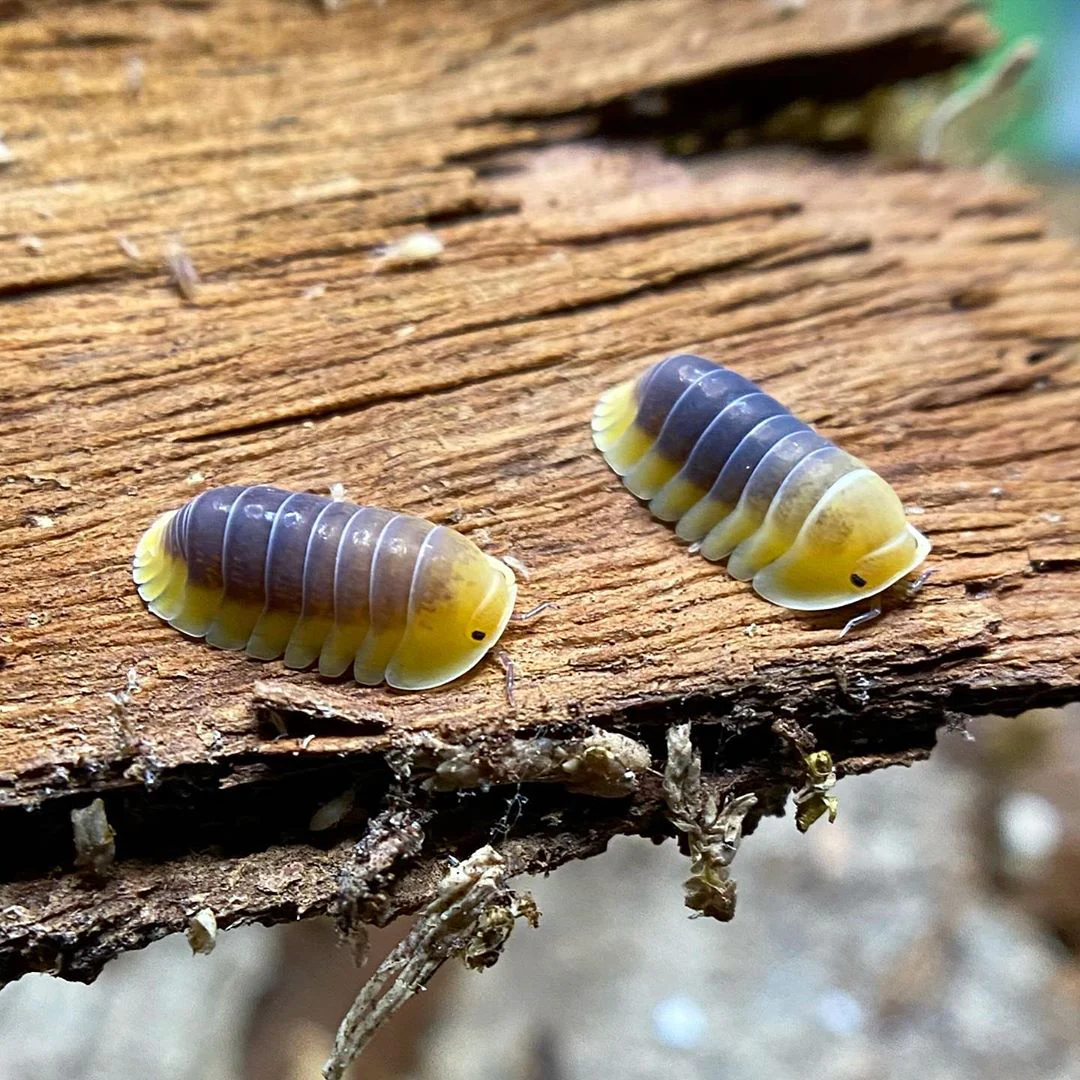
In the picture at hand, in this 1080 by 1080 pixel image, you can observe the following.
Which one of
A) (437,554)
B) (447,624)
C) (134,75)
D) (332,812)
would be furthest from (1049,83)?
(332,812)

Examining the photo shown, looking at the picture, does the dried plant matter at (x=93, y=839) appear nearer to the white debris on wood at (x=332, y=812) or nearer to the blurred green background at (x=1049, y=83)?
the white debris on wood at (x=332, y=812)

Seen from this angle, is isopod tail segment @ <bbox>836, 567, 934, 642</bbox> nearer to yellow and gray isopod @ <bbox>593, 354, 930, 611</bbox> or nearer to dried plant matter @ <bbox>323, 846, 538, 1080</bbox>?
yellow and gray isopod @ <bbox>593, 354, 930, 611</bbox>

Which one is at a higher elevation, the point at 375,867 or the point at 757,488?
the point at 757,488

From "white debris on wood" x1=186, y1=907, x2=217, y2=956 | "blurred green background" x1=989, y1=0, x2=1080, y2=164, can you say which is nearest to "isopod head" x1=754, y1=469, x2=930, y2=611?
"white debris on wood" x1=186, y1=907, x2=217, y2=956

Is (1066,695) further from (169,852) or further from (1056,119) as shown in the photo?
(1056,119)

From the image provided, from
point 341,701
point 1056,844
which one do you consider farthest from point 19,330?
point 1056,844

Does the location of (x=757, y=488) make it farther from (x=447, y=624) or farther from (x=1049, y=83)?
(x=1049, y=83)
